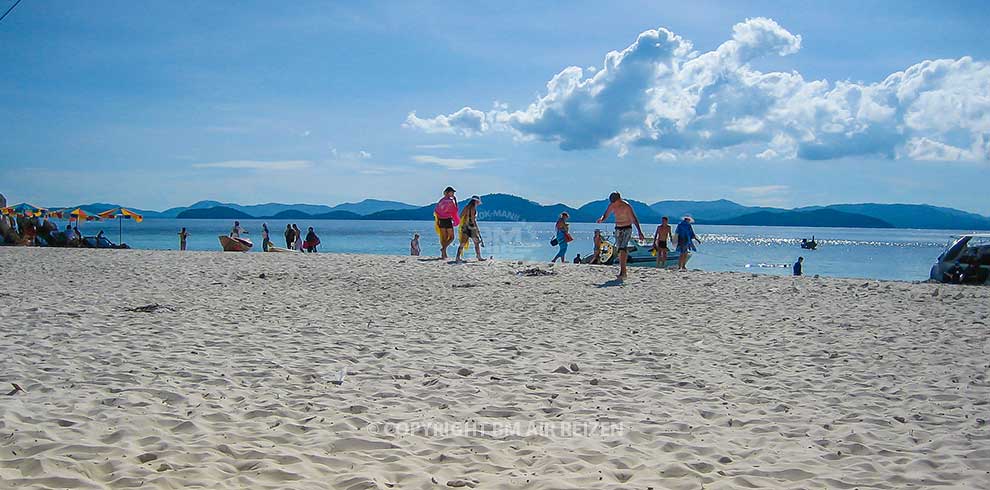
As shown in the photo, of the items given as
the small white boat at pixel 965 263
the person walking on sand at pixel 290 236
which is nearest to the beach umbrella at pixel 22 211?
the person walking on sand at pixel 290 236

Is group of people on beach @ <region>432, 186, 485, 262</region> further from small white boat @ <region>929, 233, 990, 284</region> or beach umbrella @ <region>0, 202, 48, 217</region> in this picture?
beach umbrella @ <region>0, 202, 48, 217</region>

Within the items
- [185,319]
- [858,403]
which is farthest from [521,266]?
[858,403]

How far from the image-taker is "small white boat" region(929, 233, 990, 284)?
1925cm

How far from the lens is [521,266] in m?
17.3

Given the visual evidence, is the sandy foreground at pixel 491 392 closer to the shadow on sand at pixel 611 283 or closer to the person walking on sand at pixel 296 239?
the shadow on sand at pixel 611 283

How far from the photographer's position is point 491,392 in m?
5.75

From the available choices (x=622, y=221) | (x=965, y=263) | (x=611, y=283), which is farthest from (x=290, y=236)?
(x=965, y=263)

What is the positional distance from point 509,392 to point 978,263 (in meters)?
19.6

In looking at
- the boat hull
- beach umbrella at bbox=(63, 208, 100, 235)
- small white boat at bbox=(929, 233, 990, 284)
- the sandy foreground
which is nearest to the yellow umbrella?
beach umbrella at bbox=(63, 208, 100, 235)

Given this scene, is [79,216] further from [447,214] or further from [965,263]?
[965,263]

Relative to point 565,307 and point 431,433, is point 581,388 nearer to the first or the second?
point 431,433

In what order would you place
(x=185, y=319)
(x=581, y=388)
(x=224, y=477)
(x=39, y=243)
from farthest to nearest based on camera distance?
(x=39, y=243), (x=185, y=319), (x=581, y=388), (x=224, y=477)

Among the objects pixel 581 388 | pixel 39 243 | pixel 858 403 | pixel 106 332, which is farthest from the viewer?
pixel 39 243

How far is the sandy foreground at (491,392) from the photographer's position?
4047 millimetres
